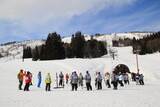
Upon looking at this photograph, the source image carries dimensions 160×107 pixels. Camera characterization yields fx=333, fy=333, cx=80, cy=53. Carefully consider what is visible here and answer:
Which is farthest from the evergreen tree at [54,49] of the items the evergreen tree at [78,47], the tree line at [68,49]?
the evergreen tree at [78,47]

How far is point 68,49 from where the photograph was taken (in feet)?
409

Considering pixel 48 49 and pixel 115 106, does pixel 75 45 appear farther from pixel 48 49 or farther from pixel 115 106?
pixel 115 106

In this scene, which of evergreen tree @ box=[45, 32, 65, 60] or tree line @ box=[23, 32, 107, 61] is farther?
tree line @ box=[23, 32, 107, 61]

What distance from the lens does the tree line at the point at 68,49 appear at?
328ft

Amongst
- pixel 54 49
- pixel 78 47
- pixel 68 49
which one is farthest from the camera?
pixel 68 49

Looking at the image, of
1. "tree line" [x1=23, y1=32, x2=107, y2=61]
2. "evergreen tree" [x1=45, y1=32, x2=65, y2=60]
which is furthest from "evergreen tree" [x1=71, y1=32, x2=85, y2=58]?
"evergreen tree" [x1=45, y1=32, x2=65, y2=60]

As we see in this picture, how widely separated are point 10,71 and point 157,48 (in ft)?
302

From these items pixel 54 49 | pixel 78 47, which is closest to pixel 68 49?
pixel 78 47

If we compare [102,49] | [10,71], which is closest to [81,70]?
[10,71]

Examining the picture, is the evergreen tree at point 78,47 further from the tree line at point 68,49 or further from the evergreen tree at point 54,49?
the evergreen tree at point 54,49

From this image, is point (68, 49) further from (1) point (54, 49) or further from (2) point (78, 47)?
(1) point (54, 49)

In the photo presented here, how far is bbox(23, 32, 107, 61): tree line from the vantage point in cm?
10006

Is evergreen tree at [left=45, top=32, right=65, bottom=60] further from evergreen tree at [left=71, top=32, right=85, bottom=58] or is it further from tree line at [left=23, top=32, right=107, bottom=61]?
evergreen tree at [left=71, top=32, right=85, bottom=58]

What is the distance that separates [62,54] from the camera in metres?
101
